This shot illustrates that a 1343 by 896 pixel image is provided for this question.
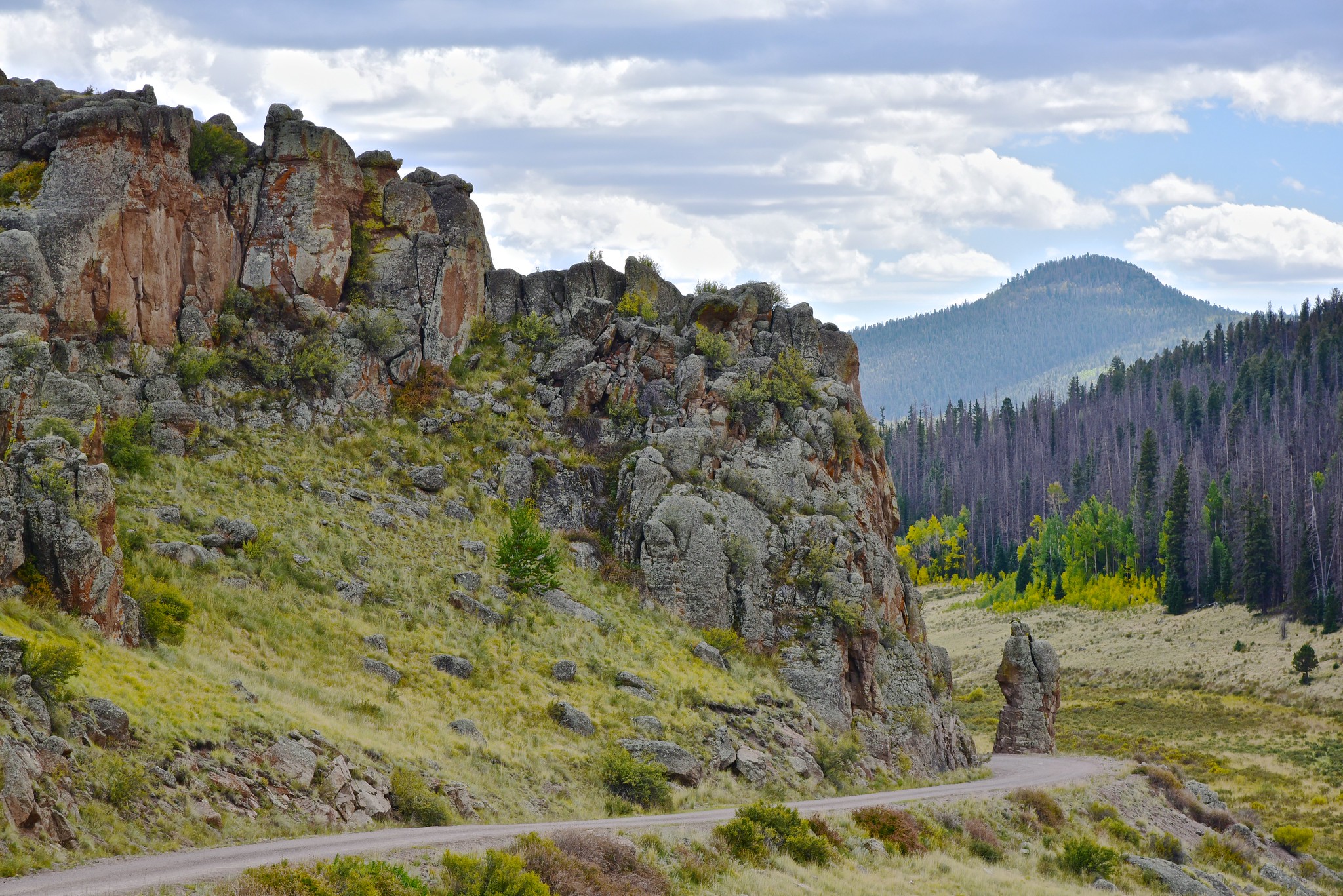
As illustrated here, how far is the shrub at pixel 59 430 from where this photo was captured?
97.5 ft

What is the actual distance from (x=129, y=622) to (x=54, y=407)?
7674mm

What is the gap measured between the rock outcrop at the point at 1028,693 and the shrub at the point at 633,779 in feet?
90.5

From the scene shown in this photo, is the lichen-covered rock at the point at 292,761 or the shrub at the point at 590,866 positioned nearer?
the shrub at the point at 590,866

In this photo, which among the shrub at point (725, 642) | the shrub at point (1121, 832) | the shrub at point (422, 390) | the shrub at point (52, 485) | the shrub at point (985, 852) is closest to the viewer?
the shrub at point (52, 485)

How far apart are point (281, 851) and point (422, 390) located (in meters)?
32.5

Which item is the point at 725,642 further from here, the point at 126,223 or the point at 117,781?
the point at 126,223

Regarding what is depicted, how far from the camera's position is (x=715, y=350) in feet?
174

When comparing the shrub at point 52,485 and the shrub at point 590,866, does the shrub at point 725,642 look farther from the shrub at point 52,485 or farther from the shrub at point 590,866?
the shrub at point 52,485

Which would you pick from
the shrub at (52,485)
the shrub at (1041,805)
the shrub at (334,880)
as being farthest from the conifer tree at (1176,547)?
the shrub at (334,880)

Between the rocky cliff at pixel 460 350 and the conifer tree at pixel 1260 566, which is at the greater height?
the rocky cliff at pixel 460 350

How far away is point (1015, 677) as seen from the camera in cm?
5425

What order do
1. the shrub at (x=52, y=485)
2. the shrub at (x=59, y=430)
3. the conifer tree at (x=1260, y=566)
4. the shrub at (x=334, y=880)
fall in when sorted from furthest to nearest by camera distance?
the conifer tree at (x=1260, y=566) < the shrub at (x=59, y=430) < the shrub at (x=52, y=485) < the shrub at (x=334, y=880)

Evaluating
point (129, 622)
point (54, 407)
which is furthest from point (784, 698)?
point (54, 407)

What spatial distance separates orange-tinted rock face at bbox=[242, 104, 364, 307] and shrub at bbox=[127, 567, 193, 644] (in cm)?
1950
